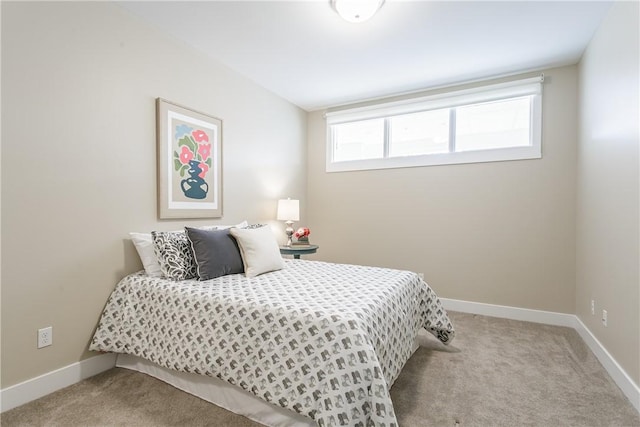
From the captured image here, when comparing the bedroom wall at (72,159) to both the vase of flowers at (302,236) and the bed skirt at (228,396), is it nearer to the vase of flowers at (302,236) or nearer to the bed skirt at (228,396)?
the bed skirt at (228,396)

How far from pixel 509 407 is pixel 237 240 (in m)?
2.08

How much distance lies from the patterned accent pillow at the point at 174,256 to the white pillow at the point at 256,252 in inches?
14.6

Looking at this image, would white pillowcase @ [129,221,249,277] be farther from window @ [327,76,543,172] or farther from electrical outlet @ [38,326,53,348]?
window @ [327,76,543,172]

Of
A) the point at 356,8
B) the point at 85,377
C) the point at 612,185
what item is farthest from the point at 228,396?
the point at 612,185

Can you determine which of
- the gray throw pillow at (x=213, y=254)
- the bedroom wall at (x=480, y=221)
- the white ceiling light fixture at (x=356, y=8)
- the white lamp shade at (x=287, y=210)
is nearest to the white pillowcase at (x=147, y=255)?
the gray throw pillow at (x=213, y=254)

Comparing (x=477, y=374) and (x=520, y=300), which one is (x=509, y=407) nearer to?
(x=477, y=374)

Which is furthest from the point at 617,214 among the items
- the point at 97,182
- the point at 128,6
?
the point at 128,6

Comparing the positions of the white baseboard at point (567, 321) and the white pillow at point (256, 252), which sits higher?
the white pillow at point (256, 252)

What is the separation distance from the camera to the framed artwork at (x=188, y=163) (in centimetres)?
257

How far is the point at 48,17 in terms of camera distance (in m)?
Answer: 1.93

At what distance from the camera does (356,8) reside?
2180 mm

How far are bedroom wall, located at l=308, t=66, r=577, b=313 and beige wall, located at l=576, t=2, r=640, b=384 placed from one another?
0.75 feet

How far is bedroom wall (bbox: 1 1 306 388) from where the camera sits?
1.79 metres

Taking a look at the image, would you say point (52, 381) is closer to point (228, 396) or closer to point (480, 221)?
point (228, 396)
